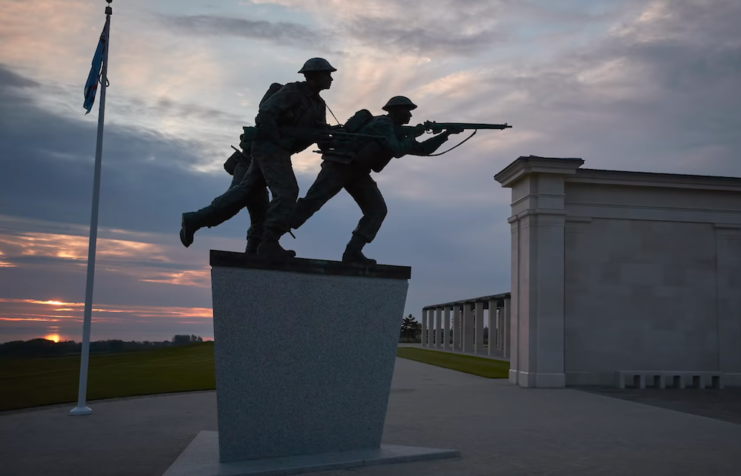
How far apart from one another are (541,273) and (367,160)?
1122 centimetres

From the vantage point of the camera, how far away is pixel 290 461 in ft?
24.8

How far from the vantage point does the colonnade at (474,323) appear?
3900 centimetres

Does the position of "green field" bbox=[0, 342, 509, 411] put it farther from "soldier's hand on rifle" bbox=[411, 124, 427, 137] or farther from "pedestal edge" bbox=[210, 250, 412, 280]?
"soldier's hand on rifle" bbox=[411, 124, 427, 137]

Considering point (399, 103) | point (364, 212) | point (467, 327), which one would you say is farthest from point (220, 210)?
point (467, 327)

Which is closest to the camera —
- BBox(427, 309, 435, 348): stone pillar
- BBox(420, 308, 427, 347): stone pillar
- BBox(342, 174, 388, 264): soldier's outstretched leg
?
BBox(342, 174, 388, 264): soldier's outstretched leg

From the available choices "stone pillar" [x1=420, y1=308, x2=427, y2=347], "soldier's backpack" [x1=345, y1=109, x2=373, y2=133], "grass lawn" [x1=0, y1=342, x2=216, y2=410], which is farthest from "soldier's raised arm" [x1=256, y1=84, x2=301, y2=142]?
"stone pillar" [x1=420, y1=308, x2=427, y2=347]

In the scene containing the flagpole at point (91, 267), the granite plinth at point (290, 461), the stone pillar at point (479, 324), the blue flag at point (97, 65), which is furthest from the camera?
the stone pillar at point (479, 324)

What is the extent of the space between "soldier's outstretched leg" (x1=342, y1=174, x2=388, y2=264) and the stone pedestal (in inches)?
18.1

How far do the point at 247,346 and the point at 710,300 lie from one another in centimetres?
1668

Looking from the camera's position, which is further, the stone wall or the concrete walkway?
the stone wall

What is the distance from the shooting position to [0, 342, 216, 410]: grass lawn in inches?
600

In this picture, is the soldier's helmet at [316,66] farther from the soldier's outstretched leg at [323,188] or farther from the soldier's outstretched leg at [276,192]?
the soldier's outstretched leg at [323,188]

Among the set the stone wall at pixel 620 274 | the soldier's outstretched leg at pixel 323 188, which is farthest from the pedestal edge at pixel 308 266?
the stone wall at pixel 620 274

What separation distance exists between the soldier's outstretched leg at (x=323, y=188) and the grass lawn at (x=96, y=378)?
8.61 meters
